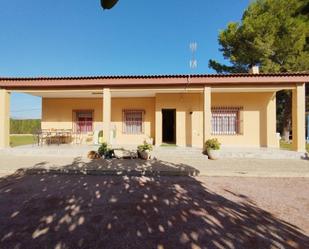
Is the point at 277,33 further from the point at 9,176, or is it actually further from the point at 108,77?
the point at 9,176

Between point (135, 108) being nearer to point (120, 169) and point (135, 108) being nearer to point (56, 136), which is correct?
point (56, 136)

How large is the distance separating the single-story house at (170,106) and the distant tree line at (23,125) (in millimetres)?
23701

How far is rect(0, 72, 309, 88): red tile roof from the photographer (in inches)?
351

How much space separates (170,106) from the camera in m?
11.6

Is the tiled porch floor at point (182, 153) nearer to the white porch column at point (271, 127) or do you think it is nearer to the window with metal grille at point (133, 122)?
the white porch column at point (271, 127)

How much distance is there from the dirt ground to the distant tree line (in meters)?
31.6

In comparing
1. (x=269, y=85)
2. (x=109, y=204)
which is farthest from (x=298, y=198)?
(x=269, y=85)

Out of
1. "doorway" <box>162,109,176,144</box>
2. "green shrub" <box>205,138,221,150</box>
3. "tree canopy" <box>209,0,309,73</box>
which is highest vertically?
"tree canopy" <box>209,0,309,73</box>

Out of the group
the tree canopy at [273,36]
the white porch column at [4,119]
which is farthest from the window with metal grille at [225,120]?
the white porch column at [4,119]

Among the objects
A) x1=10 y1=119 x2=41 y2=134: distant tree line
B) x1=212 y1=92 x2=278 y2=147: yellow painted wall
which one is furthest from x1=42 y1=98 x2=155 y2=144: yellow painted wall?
x1=10 y1=119 x2=41 y2=134: distant tree line

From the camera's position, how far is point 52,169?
6.68m

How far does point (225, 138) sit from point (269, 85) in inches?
142

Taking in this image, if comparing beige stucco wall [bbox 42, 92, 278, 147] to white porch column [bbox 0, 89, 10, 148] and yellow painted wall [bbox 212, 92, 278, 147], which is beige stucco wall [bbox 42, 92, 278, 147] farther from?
white porch column [bbox 0, 89, 10, 148]

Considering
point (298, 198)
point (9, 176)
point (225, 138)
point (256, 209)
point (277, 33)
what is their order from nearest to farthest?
point (256, 209) → point (298, 198) → point (9, 176) → point (225, 138) → point (277, 33)
